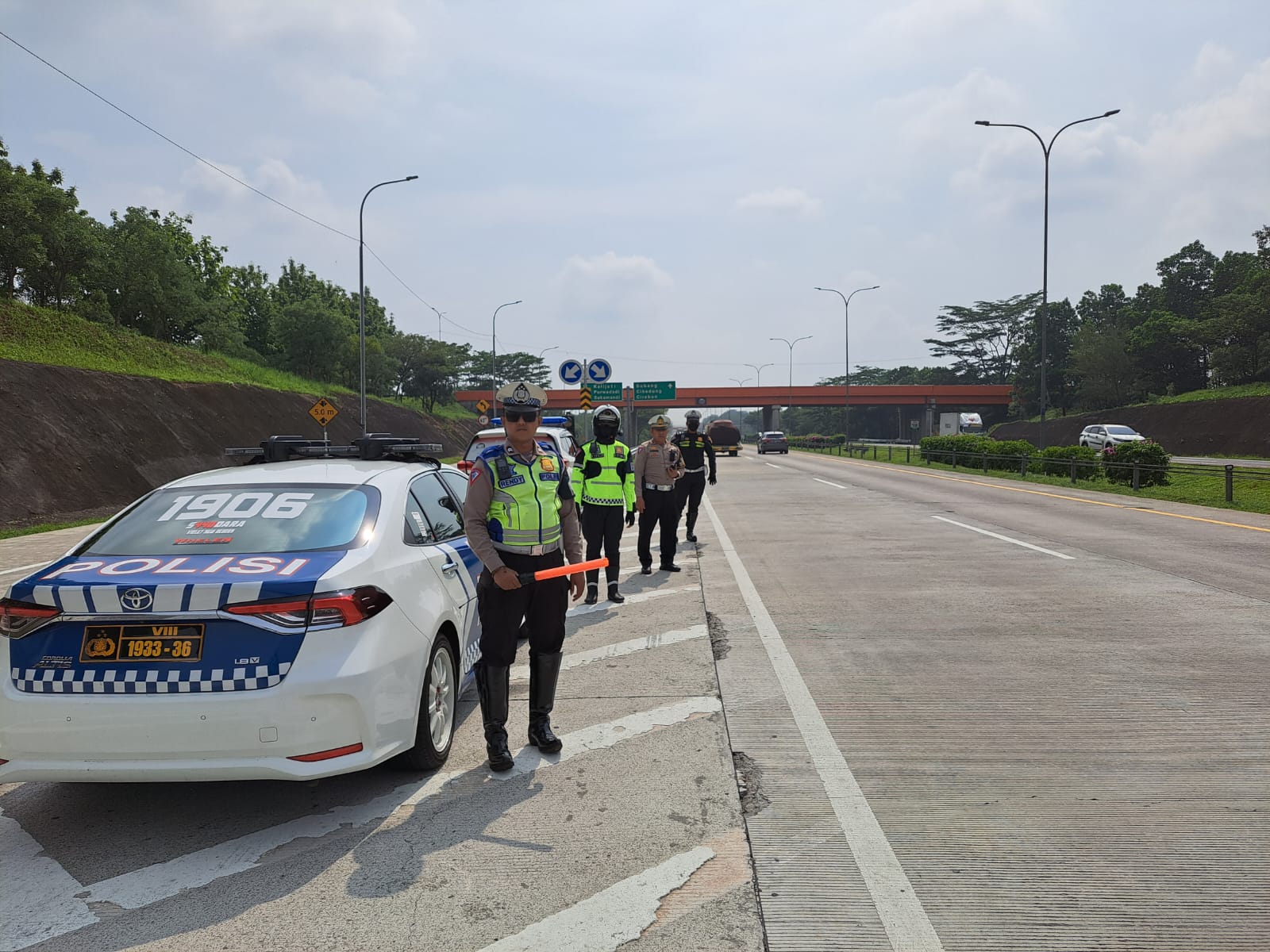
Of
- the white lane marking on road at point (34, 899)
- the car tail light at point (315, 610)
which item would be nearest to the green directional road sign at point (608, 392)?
the car tail light at point (315, 610)

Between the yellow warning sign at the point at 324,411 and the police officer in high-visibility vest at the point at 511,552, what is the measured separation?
1037 inches

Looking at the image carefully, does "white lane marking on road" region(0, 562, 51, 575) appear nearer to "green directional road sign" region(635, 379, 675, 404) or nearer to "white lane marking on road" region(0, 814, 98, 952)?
"white lane marking on road" region(0, 814, 98, 952)

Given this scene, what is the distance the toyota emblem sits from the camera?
12.1 feet

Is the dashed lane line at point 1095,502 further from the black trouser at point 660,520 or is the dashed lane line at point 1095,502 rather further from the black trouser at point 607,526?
the black trouser at point 607,526

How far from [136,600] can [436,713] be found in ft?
5.07

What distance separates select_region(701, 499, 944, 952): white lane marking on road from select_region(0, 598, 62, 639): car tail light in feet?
11.0

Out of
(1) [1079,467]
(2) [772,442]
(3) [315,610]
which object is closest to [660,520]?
(3) [315,610]

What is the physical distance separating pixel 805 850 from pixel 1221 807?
6.02 ft

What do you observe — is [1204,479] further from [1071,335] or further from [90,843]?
[1071,335]

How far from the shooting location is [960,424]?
82625 millimetres

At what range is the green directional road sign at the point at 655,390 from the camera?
61731 mm

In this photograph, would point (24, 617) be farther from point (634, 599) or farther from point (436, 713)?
point (634, 599)

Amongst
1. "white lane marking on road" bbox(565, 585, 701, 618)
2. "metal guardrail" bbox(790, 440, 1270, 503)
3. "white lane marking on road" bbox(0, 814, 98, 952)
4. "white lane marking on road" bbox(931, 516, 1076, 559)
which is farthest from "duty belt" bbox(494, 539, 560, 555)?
"metal guardrail" bbox(790, 440, 1270, 503)

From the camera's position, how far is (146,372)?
3362cm
